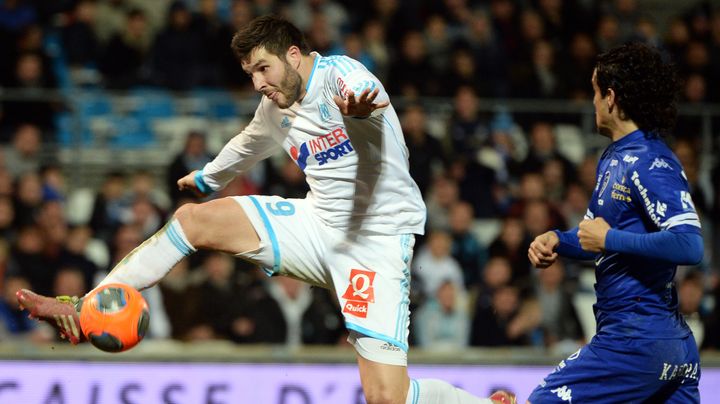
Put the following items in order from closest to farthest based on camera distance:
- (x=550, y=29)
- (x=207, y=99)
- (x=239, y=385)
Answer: (x=239, y=385) < (x=207, y=99) < (x=550, y=29)

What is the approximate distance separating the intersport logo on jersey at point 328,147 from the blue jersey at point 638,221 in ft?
3.77

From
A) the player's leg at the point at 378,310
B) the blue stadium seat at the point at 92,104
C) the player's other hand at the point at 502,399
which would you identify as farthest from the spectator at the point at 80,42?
→ the player's other hand at the point at 502,399

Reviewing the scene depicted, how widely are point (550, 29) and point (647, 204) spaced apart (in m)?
7.83

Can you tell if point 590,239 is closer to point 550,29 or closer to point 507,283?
point 507,283

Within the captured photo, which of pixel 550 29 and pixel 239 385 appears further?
pixel 550 29

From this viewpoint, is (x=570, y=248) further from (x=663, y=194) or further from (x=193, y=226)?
(x=193, y=226)

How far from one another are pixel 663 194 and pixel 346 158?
1.49m

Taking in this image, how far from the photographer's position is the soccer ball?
4312 millimetres

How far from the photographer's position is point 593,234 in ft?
13.0

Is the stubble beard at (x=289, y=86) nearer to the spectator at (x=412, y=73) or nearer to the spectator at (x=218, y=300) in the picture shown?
the spectator at (x=218, y=300)

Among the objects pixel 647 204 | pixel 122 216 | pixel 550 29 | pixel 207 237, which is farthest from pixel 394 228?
pixel 550 29

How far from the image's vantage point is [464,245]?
8.69 metres

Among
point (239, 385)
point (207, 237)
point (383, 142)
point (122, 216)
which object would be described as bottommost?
point (239, 385)

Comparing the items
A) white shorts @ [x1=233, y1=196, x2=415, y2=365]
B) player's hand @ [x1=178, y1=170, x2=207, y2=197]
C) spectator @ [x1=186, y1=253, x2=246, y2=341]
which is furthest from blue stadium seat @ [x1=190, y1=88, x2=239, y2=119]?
white shorts @ [x1=233, y1=196, x2=415, y2=365]
